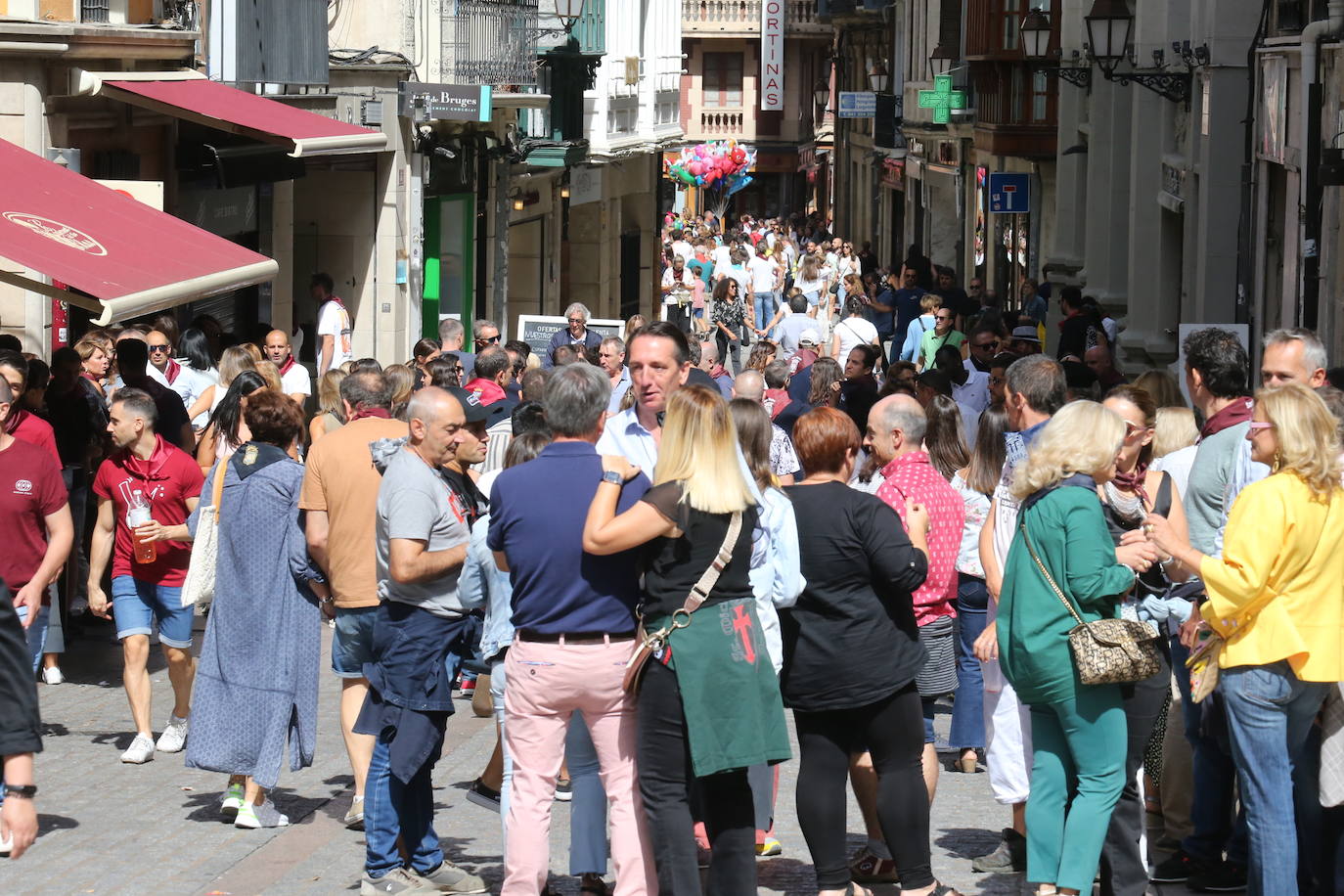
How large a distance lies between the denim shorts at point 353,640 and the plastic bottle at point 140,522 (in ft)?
5.12

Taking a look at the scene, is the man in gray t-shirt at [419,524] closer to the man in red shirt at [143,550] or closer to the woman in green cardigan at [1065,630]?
the woman in green cardigan at [1065,630]

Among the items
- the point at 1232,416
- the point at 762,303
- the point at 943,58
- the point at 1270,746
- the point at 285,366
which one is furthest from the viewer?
the point at 943,58

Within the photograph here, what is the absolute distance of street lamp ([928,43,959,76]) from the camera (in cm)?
3725

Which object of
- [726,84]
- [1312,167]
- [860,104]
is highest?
[726,84]

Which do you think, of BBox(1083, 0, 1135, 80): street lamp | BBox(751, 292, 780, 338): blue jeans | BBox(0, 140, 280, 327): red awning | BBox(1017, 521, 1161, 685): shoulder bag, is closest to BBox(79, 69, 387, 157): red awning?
BBox(0, 140, 280, 327): red awning

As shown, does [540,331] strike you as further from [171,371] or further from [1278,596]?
[1278,596]

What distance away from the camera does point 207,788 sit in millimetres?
8570

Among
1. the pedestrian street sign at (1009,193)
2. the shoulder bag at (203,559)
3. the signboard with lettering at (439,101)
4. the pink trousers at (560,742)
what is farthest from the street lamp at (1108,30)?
the pink trousers at (560,742)

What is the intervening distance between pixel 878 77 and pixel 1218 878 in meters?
44.4

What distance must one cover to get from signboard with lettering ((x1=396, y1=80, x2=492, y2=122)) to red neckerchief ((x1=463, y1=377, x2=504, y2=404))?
28.7 ft

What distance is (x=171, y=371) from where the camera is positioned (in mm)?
13336

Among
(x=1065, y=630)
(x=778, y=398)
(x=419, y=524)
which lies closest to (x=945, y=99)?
(x=778, y=398)

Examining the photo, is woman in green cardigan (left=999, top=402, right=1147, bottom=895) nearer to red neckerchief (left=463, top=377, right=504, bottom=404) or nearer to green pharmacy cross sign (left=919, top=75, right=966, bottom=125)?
red neckerchief (left=463, top=377, right=504, bottom=404)

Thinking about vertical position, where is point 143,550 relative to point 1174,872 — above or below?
above
